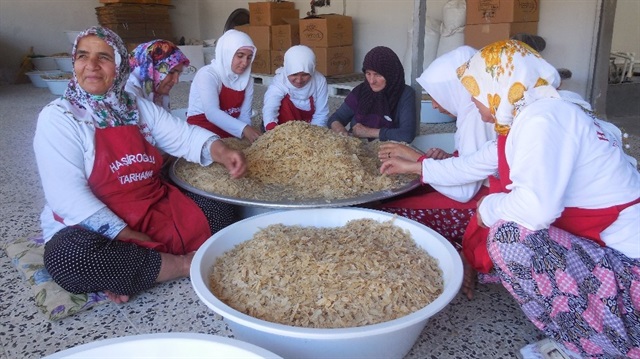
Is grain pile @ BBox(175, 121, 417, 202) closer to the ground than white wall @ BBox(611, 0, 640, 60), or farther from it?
closer to the ground

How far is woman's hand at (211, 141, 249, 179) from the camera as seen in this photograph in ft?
6.29

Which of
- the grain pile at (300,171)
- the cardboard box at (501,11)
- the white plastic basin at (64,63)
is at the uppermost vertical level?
the cardboard box at (501,11)

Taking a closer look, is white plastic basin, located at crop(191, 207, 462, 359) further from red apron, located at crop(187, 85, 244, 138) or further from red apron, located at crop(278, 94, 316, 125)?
red apron, located at crop(278, 94, 316, 125)

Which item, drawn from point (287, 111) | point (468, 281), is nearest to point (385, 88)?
point (287, 111)

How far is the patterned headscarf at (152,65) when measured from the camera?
7.82ft

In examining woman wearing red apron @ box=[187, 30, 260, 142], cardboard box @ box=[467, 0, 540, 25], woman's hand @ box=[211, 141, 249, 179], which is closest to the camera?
woman's hand @ box=[211, 141, 249, 179]

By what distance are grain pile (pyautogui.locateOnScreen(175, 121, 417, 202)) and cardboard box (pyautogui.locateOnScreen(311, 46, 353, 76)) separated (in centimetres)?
334

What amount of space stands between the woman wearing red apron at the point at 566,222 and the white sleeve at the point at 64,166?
4.11 feet

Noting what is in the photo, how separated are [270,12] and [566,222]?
511 cm

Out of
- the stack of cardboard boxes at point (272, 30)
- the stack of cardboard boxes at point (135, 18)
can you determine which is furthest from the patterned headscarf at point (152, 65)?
the stack of cardboard boxes at point (135, 18)

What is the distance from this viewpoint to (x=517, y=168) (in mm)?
1216

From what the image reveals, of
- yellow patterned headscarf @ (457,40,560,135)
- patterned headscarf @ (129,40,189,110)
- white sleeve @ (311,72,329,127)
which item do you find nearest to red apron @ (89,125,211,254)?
patterned headscarf @ (129,40,189,110)

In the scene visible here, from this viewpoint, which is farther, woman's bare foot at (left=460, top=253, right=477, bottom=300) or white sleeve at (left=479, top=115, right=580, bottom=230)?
woman's bare foot at (left=460, top=253, right=477, bottom=300)

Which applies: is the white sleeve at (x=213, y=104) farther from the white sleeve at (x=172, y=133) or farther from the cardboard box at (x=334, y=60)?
the cardboard box at (x=334, y=60)
